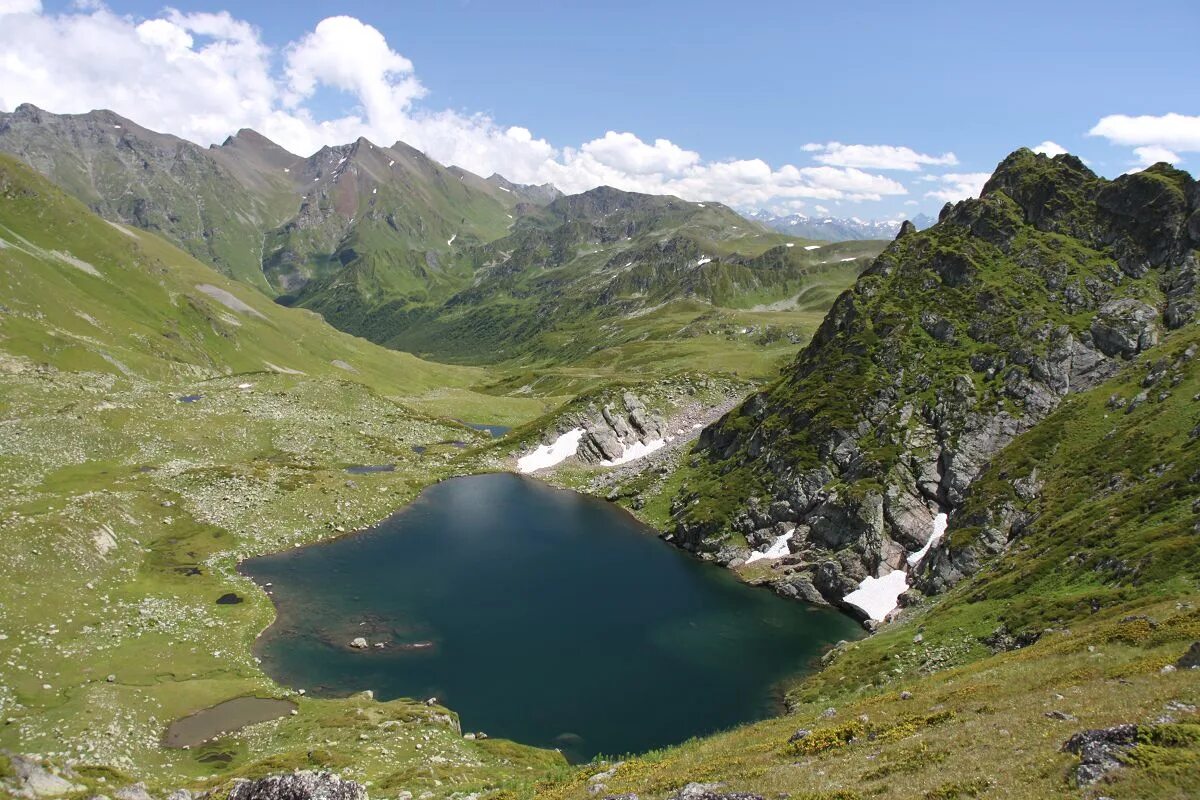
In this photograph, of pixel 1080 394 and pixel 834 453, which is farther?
pixel 834 453

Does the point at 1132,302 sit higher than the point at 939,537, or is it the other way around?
the point at 1132,302

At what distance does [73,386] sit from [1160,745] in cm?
16313

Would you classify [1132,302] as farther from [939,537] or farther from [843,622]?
[843,622]

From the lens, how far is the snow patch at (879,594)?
76.4 m

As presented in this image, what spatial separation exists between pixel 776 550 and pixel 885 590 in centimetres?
1604

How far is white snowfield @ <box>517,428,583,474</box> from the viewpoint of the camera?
144m

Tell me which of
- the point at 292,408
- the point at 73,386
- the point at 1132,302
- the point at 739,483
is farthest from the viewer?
the point at 292,408

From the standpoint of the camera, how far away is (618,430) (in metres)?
154

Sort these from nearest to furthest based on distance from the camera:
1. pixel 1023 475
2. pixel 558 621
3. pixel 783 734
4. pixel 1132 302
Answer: pixel 783 734
pixel 558 621
pixel 1023 475
pixel 1132 302

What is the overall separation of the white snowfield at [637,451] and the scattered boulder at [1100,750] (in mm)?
128893

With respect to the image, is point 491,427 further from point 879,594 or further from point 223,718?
point 223,718

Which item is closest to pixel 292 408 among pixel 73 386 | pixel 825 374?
pixel 73 386

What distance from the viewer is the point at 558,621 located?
72125 mm

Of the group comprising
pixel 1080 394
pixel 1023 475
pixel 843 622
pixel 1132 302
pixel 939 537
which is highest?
pixel 1132 302
